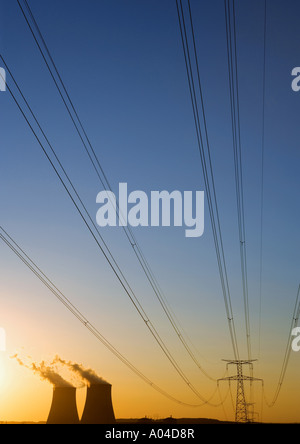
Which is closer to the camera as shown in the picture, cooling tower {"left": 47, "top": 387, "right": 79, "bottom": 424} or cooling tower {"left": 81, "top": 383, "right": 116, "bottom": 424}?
cooling tower {"left": 81, "top": 383, "right": 116, "bottom": 424}

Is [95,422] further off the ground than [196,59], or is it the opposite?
[196,59]

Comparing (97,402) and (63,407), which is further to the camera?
(63,407)

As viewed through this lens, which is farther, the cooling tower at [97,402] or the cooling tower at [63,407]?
the cooling tower at [63,407]
